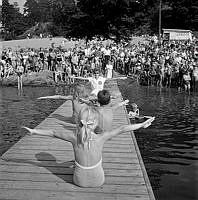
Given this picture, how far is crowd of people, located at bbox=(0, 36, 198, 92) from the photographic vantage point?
2656cm

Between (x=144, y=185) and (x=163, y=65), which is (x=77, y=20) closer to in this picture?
(x=163, y=65)

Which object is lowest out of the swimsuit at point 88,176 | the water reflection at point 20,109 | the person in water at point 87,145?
the water reflection at point 20,109

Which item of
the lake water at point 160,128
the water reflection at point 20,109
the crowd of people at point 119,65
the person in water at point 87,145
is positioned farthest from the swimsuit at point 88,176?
the crowd of people at point 119,65

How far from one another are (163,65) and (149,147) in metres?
16.8

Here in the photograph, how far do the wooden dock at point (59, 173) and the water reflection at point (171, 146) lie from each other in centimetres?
97

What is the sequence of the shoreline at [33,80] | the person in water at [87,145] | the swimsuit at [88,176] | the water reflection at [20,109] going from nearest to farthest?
the person in water at [87,145] → the swimsuit at [88,176] → the water reflection at [20,109] → the shoreline at [33,80]

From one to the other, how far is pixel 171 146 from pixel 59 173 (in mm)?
5646

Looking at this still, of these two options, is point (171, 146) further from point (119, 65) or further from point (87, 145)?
point (119, 65)

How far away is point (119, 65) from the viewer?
32156 millimetres

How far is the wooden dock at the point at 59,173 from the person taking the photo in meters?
5.54

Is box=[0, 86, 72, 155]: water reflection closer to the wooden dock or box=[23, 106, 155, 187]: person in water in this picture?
the wooden dock

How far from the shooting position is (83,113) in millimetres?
5508

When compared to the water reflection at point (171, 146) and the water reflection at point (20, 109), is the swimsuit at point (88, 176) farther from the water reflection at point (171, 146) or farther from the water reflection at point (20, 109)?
the water reflection at point (20, 109)

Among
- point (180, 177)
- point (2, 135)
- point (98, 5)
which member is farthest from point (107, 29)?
point (180, 177)
